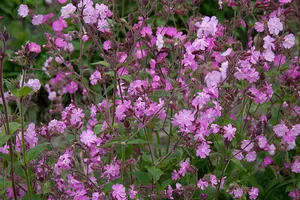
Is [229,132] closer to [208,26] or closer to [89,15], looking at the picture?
[208,26]

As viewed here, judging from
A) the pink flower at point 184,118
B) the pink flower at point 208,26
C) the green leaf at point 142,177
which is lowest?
the green leaf at point 142,177

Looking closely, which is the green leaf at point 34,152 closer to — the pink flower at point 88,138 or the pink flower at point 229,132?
the pink flower at point 88,138

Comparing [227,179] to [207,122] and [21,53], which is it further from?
[21,53]

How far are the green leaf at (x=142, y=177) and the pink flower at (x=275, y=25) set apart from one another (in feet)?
2.43

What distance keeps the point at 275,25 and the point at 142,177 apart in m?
0.78

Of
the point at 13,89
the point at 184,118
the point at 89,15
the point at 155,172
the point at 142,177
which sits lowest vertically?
the point at 142,177

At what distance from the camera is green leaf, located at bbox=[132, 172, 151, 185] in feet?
7.61

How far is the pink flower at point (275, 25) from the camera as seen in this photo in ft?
7.50

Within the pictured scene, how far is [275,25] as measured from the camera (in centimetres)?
229

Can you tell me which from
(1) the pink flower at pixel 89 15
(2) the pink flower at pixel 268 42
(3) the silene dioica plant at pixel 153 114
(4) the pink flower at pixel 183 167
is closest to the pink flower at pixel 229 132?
(3) the silene dioica plant at pixel 153 114

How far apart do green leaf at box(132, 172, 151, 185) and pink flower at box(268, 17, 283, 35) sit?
0.74 m

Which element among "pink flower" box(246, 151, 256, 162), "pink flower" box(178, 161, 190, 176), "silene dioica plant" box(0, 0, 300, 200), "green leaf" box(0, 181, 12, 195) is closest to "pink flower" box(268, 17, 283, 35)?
"silene dioica plant" box(0, 0, 300, 200)

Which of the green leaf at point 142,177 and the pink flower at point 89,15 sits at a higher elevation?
the pink flower at point 89,15

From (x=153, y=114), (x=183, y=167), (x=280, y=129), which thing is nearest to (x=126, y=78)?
(x=153, y=114)
